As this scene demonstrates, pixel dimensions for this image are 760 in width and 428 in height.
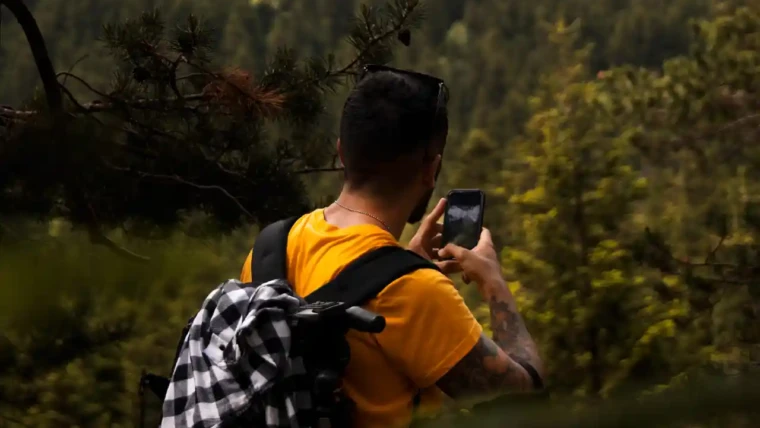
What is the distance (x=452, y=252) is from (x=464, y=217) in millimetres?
60

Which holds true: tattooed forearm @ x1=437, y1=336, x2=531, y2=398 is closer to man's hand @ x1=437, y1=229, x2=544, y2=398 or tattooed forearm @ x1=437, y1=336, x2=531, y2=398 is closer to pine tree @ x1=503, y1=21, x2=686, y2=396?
man's hand @ x1=437, y1=229, x2=544, y2=398

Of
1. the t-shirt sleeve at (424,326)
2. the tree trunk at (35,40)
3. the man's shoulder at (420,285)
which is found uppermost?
the tree trunk at (35,40)

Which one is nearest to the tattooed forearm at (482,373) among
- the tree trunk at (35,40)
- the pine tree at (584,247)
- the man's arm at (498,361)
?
the man's arm at (498,361)

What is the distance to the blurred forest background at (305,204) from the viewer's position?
0.67 ft

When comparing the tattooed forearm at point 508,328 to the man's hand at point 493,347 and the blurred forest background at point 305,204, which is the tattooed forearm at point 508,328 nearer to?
the man's hand at point 493,347

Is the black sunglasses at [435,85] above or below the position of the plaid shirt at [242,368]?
above

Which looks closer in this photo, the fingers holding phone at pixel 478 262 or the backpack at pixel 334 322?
the backpack at pixel 334 322

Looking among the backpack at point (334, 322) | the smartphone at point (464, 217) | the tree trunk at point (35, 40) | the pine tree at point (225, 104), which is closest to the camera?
the backpack at point (334, 322)

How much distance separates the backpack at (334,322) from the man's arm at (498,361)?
2.2 inches

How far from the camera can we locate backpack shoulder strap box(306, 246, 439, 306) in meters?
0.69

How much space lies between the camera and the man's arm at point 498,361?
2.30 feet

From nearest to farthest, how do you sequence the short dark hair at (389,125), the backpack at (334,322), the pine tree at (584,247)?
the backpack at (334,322) < the short dark hair at (389,125) < the pine tree at (584,247)

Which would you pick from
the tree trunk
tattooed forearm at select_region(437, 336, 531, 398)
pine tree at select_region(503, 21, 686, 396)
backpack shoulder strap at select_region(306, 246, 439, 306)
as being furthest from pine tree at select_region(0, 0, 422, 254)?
pine tree at select_region(503, 21, 686, 396)

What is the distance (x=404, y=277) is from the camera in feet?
2.28
